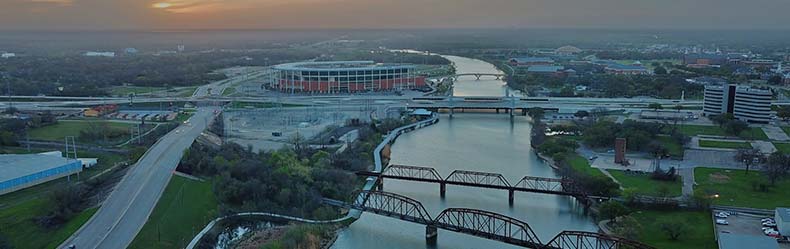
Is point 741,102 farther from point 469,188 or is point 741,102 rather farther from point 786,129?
point 469,188

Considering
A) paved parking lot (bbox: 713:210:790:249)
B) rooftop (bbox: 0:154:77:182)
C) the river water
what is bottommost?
the river water

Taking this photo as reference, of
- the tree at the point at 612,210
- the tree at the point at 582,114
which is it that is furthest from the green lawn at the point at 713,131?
the tree at the point at 612,210

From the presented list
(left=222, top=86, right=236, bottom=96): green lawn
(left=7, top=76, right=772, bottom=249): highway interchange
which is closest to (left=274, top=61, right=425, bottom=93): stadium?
(left=222, top=86, right=236, bottom=96): green lawn

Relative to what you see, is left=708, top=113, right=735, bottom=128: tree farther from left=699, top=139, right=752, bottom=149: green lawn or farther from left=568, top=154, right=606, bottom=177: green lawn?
left=568, top=154, right=606, bottom=177: green lawn

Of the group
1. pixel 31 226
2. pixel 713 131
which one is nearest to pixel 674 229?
pixel 31 226

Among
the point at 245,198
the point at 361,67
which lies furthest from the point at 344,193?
the point at 361,67

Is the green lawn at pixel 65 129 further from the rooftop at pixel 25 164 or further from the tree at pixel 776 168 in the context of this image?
the tree at pixel 776 168

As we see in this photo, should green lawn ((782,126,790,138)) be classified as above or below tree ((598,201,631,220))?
above
